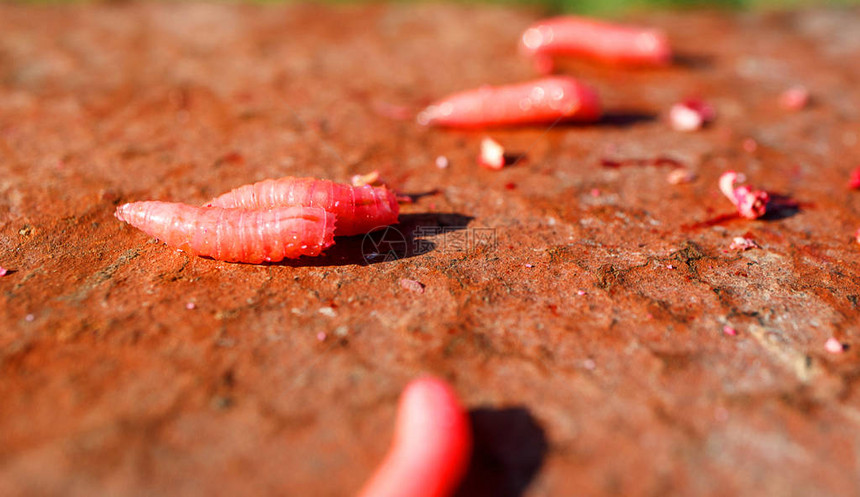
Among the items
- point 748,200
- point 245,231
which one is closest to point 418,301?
point 245,231

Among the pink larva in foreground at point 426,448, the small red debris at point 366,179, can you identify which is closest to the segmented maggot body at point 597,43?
the small red debris at point 366,179

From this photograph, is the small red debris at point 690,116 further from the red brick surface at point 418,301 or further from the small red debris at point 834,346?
the small red debris at point 834,346

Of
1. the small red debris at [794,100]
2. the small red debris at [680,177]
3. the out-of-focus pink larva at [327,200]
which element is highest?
the out-of-focus pink larva at [327,200]

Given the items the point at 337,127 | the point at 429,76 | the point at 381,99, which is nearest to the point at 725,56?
the point at 429,76

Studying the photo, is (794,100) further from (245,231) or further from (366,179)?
(245,231)

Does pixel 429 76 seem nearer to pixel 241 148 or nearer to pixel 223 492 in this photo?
pixel 241 148

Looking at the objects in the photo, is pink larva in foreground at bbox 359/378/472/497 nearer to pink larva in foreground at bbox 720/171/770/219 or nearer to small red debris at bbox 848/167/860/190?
pink larva in foreground at bbox 720/171/770/219

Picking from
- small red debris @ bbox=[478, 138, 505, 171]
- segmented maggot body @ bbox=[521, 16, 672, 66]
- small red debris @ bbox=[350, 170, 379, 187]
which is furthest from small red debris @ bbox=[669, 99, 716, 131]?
small red debris @ bbox=[350, 170, 379, 187]
